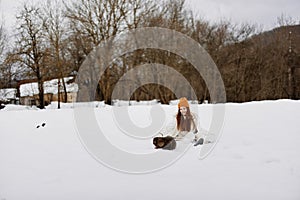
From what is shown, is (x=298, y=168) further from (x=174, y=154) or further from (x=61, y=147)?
(x=61, y=147)

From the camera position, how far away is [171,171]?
334 centimetres

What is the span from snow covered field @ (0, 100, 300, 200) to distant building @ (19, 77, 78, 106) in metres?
14.7

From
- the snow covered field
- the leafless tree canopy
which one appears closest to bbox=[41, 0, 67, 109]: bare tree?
the leafless tree canopy

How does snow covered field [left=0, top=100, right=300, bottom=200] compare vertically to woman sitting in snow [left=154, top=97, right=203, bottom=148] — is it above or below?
below

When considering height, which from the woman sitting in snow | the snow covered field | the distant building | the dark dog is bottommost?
the snow covered field

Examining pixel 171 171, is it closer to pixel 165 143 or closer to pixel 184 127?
pixel 165 143

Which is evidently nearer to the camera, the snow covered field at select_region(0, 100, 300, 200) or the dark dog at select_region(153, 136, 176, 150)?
the snow covered field at select_region(0, 100, 300, 200)

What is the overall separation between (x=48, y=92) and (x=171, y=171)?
21.0m

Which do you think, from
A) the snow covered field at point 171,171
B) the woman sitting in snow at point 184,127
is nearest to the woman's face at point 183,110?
the woman sitting in snow at point 184,127

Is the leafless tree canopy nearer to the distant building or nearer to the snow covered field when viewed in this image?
the distant building

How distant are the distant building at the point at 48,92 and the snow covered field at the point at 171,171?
1466 centimetres

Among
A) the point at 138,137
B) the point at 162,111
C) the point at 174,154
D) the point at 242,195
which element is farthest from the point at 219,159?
the point at 162,111

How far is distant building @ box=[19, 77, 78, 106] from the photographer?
20.7 metres

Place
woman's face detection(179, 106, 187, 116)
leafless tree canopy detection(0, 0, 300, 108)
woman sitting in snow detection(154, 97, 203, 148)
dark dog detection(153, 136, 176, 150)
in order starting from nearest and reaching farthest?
dark dog detection(153, 136, 176, 150)
woman sitting in snow detection(154, 97, 203, 148)
woman's face detection(179, 106, 187, 116)
leafless tree canopy detection(0, 0, 300, 108)
